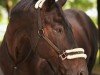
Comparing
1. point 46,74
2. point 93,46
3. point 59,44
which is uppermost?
point 59,44

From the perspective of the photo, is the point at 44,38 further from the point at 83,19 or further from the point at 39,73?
the point at 83,19

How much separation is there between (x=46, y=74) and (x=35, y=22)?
1.05 m

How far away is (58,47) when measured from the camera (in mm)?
4281

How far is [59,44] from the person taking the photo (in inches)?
169

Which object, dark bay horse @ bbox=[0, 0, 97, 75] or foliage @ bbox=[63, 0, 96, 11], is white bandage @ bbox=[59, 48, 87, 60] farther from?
foliage @ bbox=[63, 0, 96, 11]

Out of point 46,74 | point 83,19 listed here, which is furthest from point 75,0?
point 46,74

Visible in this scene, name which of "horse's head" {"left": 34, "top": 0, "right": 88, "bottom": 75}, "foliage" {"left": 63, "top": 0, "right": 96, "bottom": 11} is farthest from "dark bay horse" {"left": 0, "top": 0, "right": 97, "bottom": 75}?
"foliage" {"left": 63, "top": 0, "right": 96, "bottom": 11}

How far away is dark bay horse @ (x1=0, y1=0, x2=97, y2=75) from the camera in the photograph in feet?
14.0

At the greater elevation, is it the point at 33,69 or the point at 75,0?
the point at 33,69

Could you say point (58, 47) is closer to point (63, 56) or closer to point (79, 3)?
point (63, 56)

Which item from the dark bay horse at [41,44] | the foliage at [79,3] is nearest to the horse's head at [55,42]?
the dark bay horse at [41,44]

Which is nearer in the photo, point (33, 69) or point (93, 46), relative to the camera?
point (33, 69)

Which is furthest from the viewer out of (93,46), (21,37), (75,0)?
(75,0)

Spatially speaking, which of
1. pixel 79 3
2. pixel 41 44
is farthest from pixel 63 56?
pixel 79 3
